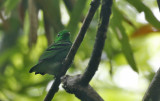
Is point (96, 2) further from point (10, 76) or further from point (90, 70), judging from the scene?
point (10, 76)

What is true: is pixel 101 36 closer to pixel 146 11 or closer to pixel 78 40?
pixel 78 40

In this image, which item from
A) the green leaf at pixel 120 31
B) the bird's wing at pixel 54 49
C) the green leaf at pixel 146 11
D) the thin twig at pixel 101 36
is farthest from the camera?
the green leaf at pixel 120 31

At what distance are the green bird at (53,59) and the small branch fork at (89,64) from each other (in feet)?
0.10

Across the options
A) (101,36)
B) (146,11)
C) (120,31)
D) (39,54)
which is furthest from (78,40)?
(39,54)

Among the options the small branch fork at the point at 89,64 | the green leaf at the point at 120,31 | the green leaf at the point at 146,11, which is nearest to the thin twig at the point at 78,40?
the small branch fork at the point at 89,64

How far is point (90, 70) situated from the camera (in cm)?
141

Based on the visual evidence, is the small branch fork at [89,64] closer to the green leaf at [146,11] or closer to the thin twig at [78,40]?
the thin twig at [78,40]

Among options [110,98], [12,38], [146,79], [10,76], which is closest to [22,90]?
[10,76]

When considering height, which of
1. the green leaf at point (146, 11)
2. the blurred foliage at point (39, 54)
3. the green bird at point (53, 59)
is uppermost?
the blurred foliage at point (39, 54)

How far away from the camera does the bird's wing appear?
138 cm

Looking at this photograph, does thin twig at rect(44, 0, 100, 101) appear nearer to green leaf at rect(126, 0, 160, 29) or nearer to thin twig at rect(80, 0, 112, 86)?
thin twig at rect(80, 0, 112, 86)

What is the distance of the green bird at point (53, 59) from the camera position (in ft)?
4.43

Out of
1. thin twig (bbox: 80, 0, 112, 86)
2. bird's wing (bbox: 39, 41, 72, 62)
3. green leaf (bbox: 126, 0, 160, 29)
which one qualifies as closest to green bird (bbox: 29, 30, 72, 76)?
bird's wing (bbox: 39, 41, 72, 62)

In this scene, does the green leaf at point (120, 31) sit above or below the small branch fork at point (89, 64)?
above
